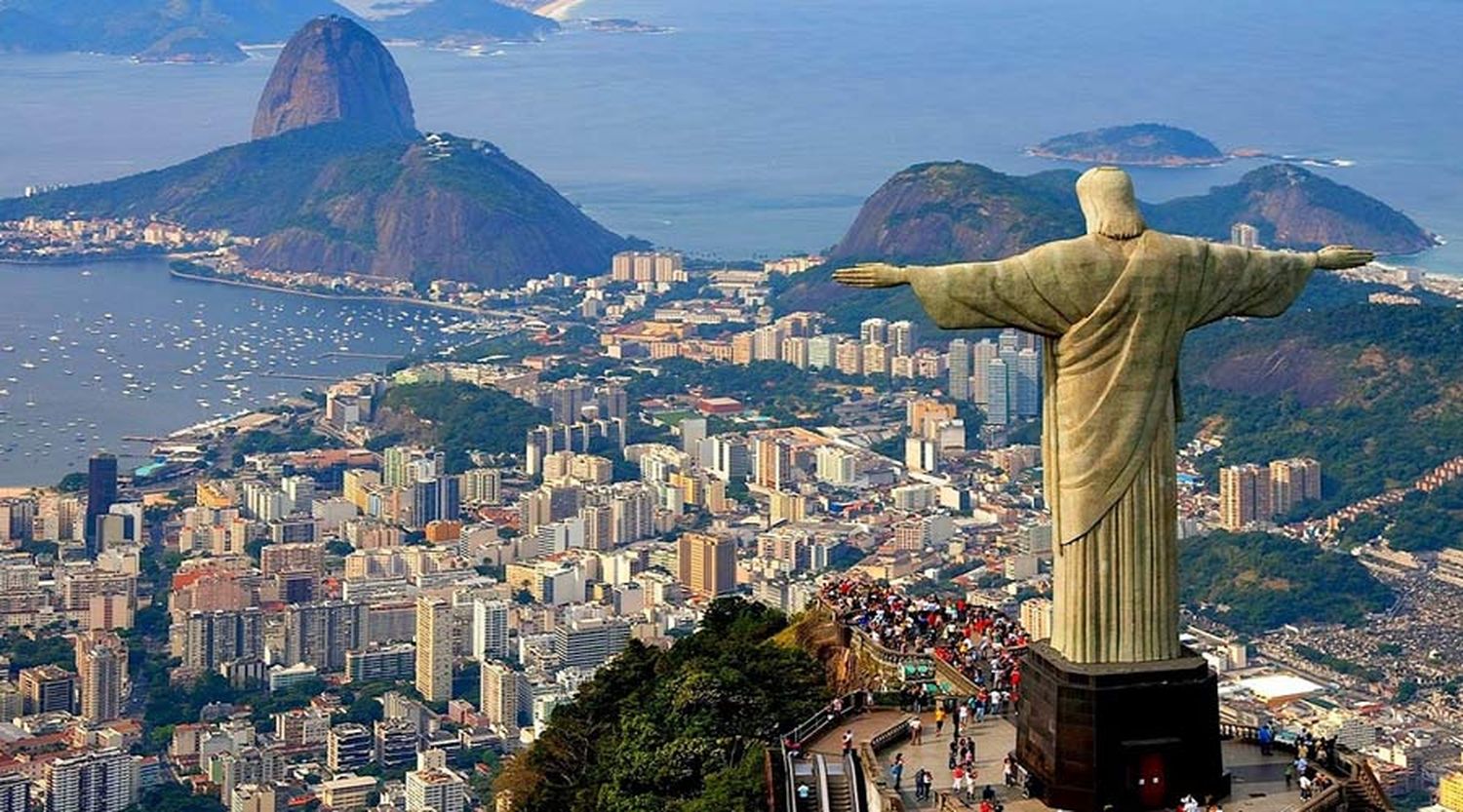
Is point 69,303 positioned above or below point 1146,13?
below

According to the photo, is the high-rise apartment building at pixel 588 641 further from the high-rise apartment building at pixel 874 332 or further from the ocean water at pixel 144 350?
the high-rise apartment building at pixel 874 332

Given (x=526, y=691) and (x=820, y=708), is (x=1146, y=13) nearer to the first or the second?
(x=526, y=691)

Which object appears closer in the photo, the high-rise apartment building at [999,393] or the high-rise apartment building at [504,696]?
the high-rise apartment building at [504,696]

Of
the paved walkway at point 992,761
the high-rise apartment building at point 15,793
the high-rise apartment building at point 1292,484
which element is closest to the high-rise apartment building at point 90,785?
the high-rise apartment building at point 15,793

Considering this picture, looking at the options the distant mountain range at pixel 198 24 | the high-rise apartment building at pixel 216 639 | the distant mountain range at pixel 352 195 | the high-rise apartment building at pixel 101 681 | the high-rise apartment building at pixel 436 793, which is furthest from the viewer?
the distant mountain range at pixel 198 24

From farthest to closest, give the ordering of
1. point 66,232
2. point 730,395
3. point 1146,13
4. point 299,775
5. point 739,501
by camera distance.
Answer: point 1146,13 → point 66,232 → point 730,395 → point 739,501 → point 299,775

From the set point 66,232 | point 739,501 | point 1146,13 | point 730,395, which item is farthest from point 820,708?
point 1146,13

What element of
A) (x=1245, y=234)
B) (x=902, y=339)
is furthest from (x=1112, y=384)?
(x=1245, y=234)

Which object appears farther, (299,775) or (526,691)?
(526,691)
